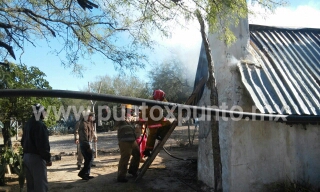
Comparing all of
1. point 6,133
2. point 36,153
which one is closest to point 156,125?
point 36,153

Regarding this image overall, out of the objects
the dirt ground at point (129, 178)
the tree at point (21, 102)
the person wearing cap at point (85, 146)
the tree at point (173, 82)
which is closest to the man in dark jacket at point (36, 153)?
the dirt ground at point (129, 178)

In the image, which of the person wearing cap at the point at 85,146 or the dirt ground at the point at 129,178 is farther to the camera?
the person wearing cap at the point at 85,146

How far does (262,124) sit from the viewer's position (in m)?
5.36

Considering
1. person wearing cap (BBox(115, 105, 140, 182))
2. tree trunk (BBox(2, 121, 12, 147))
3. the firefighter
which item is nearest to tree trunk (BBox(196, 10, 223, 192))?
the firefighter

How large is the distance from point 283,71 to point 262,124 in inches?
55.4

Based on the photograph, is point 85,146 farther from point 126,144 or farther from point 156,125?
point 156,125

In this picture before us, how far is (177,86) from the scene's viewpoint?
2259cm

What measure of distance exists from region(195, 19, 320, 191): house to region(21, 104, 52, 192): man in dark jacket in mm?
3180

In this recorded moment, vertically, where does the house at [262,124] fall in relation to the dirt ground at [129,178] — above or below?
above

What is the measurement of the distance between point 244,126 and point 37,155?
3.67m

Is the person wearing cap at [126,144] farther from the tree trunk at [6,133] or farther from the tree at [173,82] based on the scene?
the tree at [173,82]

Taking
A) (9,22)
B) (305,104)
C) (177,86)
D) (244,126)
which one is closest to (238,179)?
(244,126)

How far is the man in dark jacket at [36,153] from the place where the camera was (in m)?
4.78

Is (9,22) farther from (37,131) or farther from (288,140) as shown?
(288,140)
